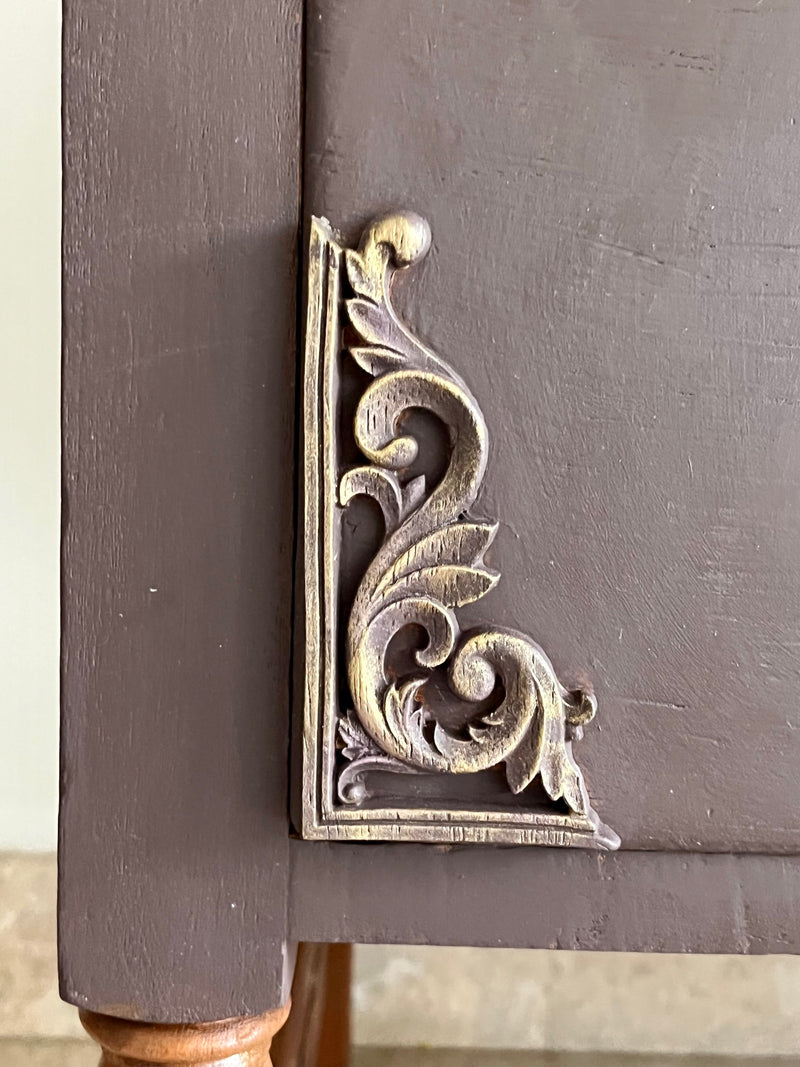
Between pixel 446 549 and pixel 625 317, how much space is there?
0.10 m

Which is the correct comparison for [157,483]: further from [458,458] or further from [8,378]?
[8,378]

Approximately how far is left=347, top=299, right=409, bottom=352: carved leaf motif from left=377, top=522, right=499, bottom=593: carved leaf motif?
0.06 meters

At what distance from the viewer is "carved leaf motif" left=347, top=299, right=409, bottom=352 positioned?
1.09 ft

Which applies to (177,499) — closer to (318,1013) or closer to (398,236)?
(398,236)

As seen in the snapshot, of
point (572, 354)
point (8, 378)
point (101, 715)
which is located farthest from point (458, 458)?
point (8, 378)

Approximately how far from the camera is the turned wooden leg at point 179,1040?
364 millimetres

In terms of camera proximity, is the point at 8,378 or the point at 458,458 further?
the point at 8,378

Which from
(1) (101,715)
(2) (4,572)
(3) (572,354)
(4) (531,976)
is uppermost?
(3) (572,354)

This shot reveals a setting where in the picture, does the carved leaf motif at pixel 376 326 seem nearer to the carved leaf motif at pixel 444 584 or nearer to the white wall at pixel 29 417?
the carved leaf motif at pixel 444 584

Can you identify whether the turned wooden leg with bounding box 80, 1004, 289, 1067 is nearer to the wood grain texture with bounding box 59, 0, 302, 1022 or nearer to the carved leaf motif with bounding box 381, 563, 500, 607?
the wood grain texture with bounding box 59, 0, 302, 1022

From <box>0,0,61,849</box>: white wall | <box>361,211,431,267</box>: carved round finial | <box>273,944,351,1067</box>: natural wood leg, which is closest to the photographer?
<box>361,211,431,267</box>: carved round finial

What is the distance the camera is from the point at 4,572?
2.43 ft

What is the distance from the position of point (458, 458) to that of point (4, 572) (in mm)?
516

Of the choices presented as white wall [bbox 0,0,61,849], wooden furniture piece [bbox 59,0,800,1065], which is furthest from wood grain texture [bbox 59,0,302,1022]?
white wall [bbox 0,0,61,849]
